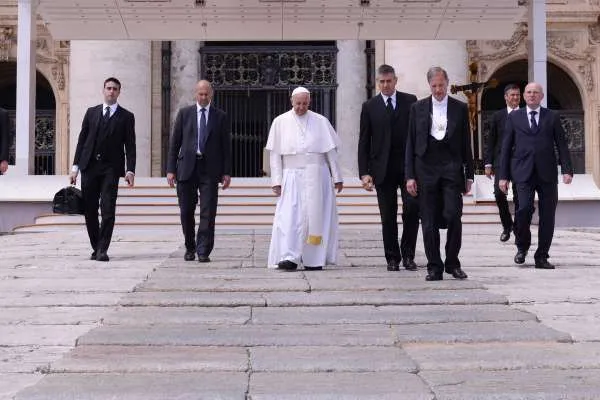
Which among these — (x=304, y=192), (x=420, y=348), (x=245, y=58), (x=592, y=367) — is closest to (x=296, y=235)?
(x=304, y=192)

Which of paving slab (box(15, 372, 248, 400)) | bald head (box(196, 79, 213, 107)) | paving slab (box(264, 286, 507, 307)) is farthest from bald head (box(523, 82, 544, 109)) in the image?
paving slab (box(15, 372, 248, 400))

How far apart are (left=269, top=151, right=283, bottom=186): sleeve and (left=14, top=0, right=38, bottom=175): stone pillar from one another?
760 cm

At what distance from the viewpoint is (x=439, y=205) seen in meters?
6.91

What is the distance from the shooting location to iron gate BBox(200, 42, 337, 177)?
20641 millimetres

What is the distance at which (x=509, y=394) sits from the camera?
348 cm

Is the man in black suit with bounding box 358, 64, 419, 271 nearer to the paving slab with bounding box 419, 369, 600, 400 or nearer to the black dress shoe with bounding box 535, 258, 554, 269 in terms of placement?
the black dress shoe with bounding box 535, 258, 554, 269

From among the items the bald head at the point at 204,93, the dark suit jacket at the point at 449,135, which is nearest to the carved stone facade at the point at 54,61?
the bald head at the point at 204,93

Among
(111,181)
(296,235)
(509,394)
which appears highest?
(111,181)

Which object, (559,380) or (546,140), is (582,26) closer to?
(546,140)

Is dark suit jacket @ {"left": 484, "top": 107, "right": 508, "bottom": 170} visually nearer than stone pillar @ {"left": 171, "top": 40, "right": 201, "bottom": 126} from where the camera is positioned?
Yes

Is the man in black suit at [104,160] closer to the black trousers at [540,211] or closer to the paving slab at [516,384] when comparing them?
the black trousers at [540,211]

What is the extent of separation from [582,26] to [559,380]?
19.2m

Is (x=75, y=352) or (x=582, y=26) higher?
(x=582, y=26)

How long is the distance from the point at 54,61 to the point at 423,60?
950 cm
